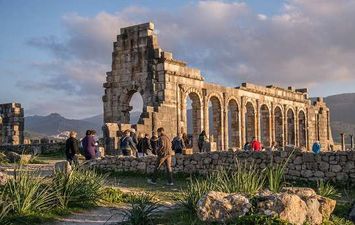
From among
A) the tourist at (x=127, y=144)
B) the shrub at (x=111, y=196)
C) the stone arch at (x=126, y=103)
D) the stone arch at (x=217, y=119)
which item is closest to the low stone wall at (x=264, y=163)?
the tourist at (x=127, y=144)

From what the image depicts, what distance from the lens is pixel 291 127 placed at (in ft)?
133

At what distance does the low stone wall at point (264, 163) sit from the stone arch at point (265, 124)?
64.3 feet

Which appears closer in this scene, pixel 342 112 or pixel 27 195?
pixel 27 195

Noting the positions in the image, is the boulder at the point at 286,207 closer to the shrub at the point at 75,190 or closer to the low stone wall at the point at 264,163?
the shrub at the point at 75,190

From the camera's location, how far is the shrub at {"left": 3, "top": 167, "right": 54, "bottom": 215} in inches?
374

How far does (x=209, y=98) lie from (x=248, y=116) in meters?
6.54

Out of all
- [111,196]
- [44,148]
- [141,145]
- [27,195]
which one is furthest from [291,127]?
[27,195]

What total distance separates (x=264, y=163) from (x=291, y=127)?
26152 mm

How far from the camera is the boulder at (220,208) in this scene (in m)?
8.23

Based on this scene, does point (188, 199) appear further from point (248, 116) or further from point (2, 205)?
point (248, 116)

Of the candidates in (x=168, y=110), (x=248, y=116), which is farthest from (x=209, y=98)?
(x=248, y=116)

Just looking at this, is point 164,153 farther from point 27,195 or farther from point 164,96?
point 164,96

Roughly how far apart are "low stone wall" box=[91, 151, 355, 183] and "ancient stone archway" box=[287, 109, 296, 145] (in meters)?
24.8

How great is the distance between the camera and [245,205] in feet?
27.3
